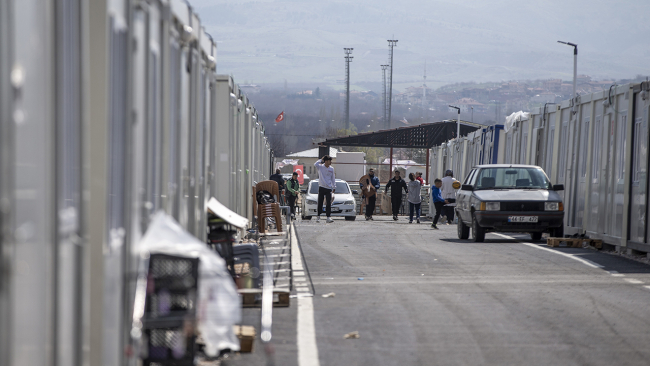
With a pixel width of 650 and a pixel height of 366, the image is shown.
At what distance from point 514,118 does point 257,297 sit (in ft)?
46.7

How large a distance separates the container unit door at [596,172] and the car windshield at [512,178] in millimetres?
1346

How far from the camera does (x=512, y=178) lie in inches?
677

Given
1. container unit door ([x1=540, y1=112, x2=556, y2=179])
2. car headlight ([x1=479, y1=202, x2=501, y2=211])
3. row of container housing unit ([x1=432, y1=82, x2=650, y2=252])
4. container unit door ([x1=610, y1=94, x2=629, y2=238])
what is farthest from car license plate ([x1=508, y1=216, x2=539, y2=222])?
container unit door ([x1=540, y1=112, x2=556, y2=179])

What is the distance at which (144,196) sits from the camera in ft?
17.6

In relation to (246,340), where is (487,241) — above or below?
below

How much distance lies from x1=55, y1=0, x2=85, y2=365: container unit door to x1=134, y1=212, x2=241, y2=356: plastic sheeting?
2.63 feet

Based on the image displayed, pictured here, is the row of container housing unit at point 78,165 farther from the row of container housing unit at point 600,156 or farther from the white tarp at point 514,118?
the white tarp at point 514,118

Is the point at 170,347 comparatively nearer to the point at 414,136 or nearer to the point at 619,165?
the point at 619,165

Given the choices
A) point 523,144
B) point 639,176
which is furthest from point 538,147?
point 639,176

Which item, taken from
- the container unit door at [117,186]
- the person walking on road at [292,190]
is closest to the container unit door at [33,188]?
the container unit door at [117,186]

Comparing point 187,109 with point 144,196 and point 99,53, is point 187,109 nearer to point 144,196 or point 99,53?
point 144,196

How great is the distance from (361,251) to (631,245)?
172 inches

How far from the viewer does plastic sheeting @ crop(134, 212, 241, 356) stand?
451 cm

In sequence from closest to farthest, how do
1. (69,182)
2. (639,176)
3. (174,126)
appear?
A: (69,182) < (174,126) < (639,176)
